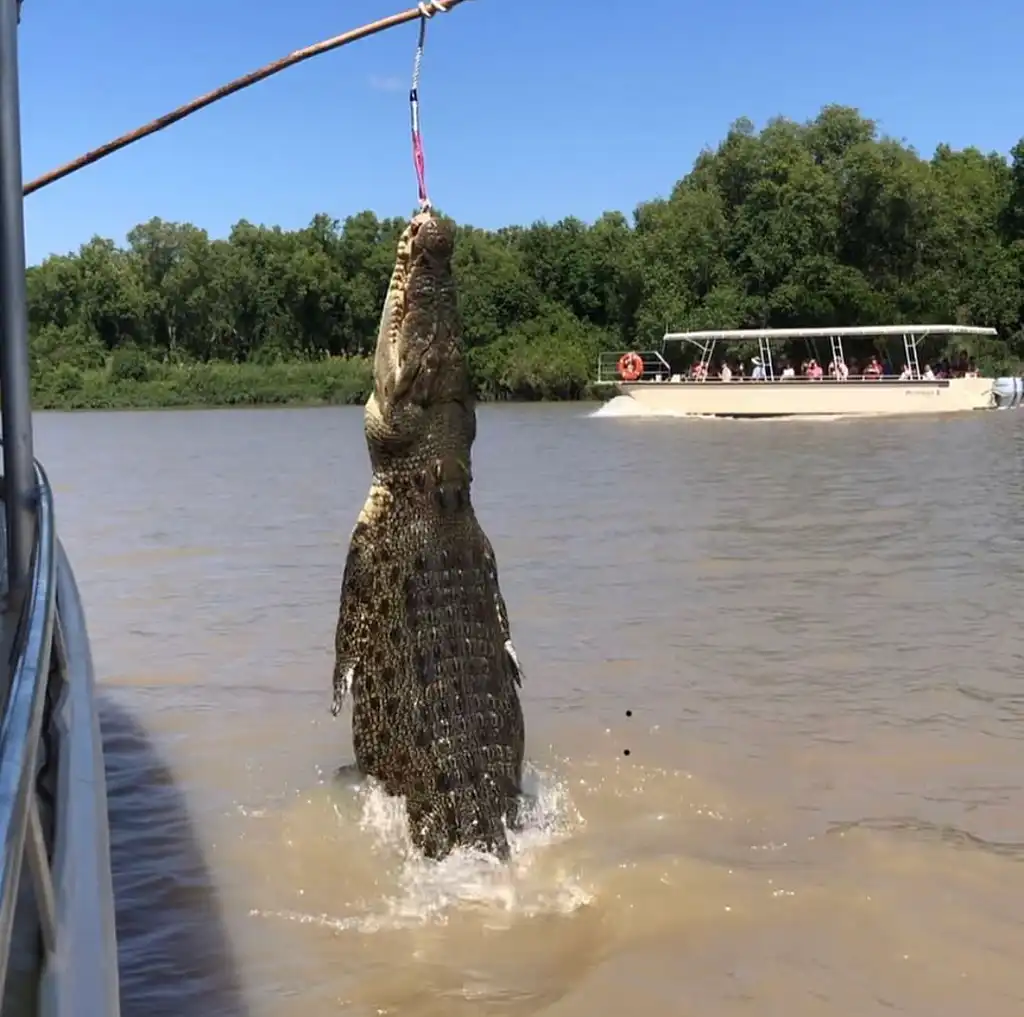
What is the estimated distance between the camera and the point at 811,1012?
398 cm

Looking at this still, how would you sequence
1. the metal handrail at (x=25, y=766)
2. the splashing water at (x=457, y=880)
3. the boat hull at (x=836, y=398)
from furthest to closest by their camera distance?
the boat hull at (x=836, y=398) → the splashing water at (x=457, y=880) → the metal handrail at (x=25, y=766)

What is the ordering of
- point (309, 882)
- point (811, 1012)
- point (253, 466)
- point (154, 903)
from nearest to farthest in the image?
1. point (811, 1012)
2. point (154, 903)
3. point (309, 882)
4. point (253, 466)

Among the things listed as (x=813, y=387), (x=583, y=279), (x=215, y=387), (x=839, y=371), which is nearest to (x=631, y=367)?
(x=839, y=371)

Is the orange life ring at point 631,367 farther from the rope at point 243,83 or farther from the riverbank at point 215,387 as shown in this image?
the rope at point 243,83

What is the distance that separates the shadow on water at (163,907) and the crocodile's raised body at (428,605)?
2.74ft

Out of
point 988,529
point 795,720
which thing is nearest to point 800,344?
point 988,529

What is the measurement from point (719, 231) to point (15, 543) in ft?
174

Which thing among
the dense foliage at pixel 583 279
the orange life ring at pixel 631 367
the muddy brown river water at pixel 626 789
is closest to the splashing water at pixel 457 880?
the muddy brown river water at pixel 626 789

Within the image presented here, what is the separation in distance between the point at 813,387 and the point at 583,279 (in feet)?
93.4

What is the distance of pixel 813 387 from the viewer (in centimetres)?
3538

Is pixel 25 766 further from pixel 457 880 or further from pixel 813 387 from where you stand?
pixel 813 387

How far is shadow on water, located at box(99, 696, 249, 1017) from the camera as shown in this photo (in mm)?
4031

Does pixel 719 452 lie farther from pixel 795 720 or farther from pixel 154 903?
pixel 154 903

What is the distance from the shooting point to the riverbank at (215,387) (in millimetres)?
59312
